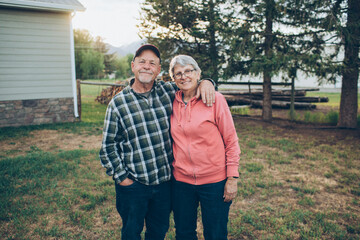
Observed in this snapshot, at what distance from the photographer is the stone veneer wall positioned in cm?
764

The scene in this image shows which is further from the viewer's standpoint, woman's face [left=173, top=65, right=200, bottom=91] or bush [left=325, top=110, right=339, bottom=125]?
bush [left=325, top=110, right=339, bottom=125]

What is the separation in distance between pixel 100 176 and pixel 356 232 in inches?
147

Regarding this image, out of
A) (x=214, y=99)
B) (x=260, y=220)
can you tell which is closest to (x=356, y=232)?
(x=260, y=220)

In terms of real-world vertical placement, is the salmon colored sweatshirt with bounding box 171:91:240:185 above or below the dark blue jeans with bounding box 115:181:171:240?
above

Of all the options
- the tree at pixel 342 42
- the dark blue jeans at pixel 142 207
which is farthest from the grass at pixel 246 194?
the tree at pixel 342 42

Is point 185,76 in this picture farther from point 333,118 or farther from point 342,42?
point 333,118

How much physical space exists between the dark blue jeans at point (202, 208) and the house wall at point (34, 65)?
750cm

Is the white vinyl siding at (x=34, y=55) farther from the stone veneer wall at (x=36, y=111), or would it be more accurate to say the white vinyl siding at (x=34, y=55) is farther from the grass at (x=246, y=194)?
the grass at (x=246, y=194)

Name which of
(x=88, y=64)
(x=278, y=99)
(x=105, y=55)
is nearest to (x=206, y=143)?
(x=278, y=99)

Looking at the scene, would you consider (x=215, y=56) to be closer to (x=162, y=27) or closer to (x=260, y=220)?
(x=162, y=27)

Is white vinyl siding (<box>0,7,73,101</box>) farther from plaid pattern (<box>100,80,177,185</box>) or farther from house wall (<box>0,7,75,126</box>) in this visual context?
plaid pattern (<box>100,80,177,185</box>)

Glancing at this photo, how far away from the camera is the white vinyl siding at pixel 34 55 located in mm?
7477

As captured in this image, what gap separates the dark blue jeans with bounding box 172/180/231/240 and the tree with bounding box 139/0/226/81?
6175 millimetres

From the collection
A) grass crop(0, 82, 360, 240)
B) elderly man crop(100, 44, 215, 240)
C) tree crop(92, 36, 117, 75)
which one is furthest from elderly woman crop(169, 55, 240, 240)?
tree crop(92, 36, 117, 75)
